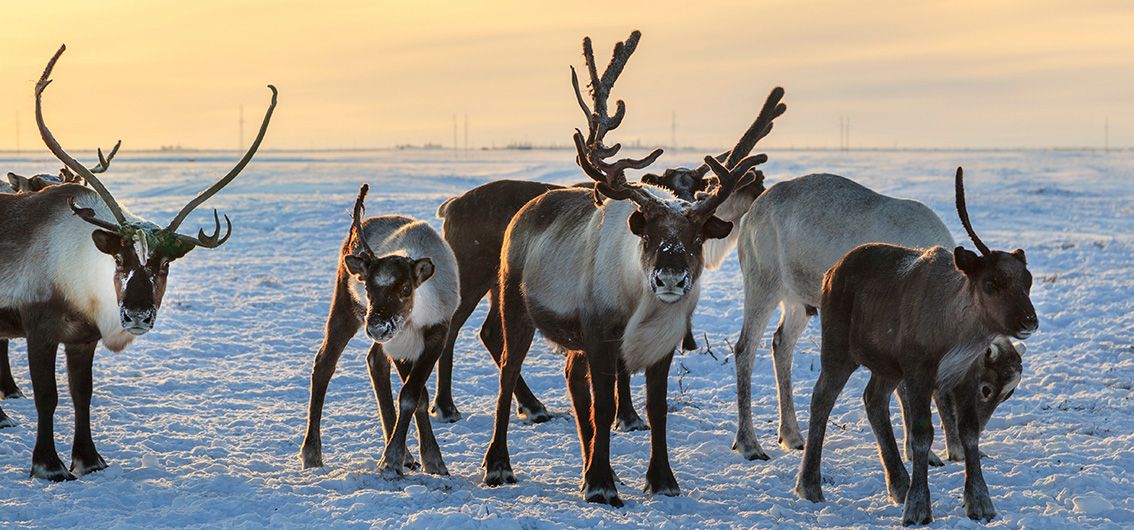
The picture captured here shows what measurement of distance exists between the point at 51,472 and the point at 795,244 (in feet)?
17.4

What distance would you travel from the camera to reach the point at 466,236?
9203 millimetres

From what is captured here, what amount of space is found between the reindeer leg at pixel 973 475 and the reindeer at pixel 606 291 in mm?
1671

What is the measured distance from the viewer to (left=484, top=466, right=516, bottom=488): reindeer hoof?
710cm

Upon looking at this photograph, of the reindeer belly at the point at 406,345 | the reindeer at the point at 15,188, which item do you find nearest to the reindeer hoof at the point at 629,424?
the reindeer belly at the point at 406,345

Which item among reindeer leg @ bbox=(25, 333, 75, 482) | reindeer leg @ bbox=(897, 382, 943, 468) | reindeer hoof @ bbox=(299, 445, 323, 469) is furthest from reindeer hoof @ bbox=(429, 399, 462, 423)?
reindeer leg @ bbox=(897, 382, 943, 468)

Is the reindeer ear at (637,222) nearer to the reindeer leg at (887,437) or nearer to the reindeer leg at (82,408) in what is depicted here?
the reindeer leg at (887,437)

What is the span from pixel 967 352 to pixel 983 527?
3.09 ft

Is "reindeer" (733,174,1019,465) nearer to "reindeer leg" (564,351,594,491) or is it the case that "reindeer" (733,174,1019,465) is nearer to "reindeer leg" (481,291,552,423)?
"reindeer leg" (564,351,594,491)

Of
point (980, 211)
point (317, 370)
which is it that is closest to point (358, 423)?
Answer: point (317, 370)

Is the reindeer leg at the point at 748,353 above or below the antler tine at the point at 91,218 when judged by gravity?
below

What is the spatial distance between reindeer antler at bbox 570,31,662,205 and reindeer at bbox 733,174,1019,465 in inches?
53.6

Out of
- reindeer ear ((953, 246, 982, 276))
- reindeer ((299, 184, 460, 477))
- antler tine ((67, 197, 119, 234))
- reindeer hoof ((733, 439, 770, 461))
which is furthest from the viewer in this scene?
reindeer hoof ((733, 439, 770, 461))

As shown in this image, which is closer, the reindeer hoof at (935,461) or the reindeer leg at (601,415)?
the reindeer leg at (601,415)

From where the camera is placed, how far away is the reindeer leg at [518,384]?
896cm
